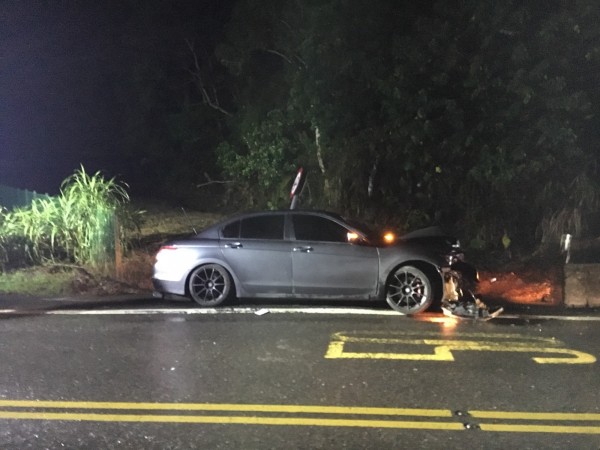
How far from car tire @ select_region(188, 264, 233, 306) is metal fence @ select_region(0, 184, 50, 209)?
11612 mm

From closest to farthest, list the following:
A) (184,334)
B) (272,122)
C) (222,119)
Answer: (184,334) → (272,122) → (222,119)

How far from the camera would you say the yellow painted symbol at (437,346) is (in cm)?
716

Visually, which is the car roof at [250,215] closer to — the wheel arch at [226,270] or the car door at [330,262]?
the car door at [330,262]

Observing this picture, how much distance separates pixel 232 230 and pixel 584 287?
5.10 m

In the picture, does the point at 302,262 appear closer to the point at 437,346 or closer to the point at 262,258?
the point at 262,258

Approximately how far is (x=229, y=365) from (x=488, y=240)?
10394 millimetres

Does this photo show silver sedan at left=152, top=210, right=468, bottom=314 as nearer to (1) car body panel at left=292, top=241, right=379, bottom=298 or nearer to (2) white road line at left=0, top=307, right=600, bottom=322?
(1) car body panel at left=292, top=241, right=379, bottom=298

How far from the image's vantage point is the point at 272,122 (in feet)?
60.8

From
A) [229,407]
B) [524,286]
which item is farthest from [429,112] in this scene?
[229,407]

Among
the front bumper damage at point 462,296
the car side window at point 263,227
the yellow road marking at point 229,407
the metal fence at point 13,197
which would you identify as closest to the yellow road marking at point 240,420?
the yellow road marking at point 229,407

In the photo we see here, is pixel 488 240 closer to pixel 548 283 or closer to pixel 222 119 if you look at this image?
pixel 548 283

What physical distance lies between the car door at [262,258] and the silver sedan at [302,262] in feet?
0.05

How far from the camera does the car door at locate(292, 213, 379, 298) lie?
9.61 metres

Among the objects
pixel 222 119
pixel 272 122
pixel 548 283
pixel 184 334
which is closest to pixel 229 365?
pixel 184 334
